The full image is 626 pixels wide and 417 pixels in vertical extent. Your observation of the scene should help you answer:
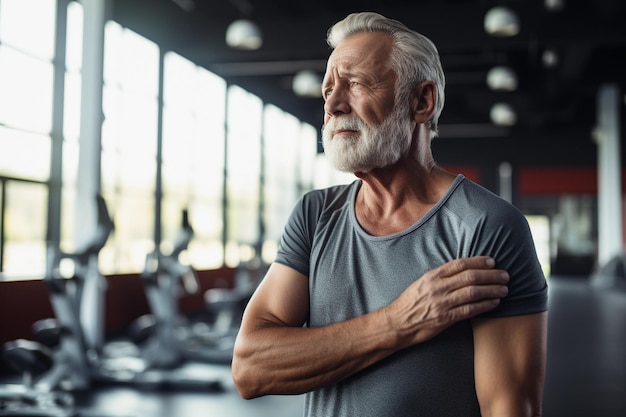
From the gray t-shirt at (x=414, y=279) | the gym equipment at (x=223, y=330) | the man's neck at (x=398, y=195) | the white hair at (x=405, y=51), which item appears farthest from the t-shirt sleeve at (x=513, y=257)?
the gym equipment at (x=223, y=330)

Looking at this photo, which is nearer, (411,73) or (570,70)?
(411,73)

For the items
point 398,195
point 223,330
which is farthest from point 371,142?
point 223,330

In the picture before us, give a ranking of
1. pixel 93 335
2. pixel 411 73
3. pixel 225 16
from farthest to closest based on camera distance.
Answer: pixel 225 16
pixel 93 335
pixel 411 73

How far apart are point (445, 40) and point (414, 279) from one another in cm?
699

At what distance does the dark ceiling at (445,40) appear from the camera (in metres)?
7.59

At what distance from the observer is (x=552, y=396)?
413 centimetres

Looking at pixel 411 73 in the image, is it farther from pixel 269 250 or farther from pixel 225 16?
pixel 269 250

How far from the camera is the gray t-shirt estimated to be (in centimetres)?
106

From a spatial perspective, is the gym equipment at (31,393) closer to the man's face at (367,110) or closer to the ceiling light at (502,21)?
the man's face at (367,110)

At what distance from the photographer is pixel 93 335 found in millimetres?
6293

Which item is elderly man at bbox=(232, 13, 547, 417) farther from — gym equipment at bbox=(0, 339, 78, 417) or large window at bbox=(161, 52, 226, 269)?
large window at bbox=(161, 52, 226, 269)

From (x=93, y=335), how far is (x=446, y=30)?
4792 mm

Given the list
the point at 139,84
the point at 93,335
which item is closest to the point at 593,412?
the point at 93,335

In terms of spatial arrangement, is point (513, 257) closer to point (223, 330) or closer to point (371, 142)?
point (371, 142)
